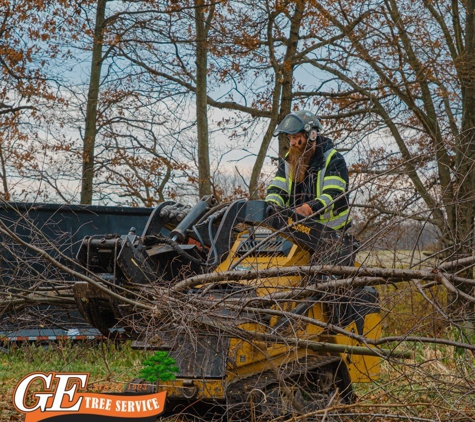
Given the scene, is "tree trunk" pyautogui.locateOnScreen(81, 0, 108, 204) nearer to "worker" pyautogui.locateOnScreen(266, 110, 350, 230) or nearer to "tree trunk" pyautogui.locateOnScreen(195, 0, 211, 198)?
"tree trunk" pyautogui.locateOnScreen(195, 0, 211, 198)

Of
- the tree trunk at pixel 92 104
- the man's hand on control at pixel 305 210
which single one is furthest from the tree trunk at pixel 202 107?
the man's hand on control at pixel 305 210

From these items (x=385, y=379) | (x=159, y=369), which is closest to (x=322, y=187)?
(x=385, y=379)

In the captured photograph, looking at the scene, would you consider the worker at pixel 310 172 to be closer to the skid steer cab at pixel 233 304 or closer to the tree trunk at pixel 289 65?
the skid steer cab at pixel 233 304

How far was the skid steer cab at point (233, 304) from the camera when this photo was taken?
5.56m

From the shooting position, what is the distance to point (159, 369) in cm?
558

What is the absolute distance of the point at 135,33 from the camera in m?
17.7

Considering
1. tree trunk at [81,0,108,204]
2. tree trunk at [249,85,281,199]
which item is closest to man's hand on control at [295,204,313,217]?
tree trunk at [249,85,281,199]

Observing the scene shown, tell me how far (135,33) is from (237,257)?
12.3m

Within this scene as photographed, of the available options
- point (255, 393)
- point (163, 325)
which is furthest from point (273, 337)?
point (163, 325)

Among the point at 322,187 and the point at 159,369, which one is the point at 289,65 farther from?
the point at 159,369

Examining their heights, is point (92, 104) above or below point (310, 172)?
above

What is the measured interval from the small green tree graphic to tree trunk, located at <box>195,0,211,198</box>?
1090 cm

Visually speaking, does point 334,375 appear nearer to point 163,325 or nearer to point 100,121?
point 163,325

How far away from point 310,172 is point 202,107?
992cm
